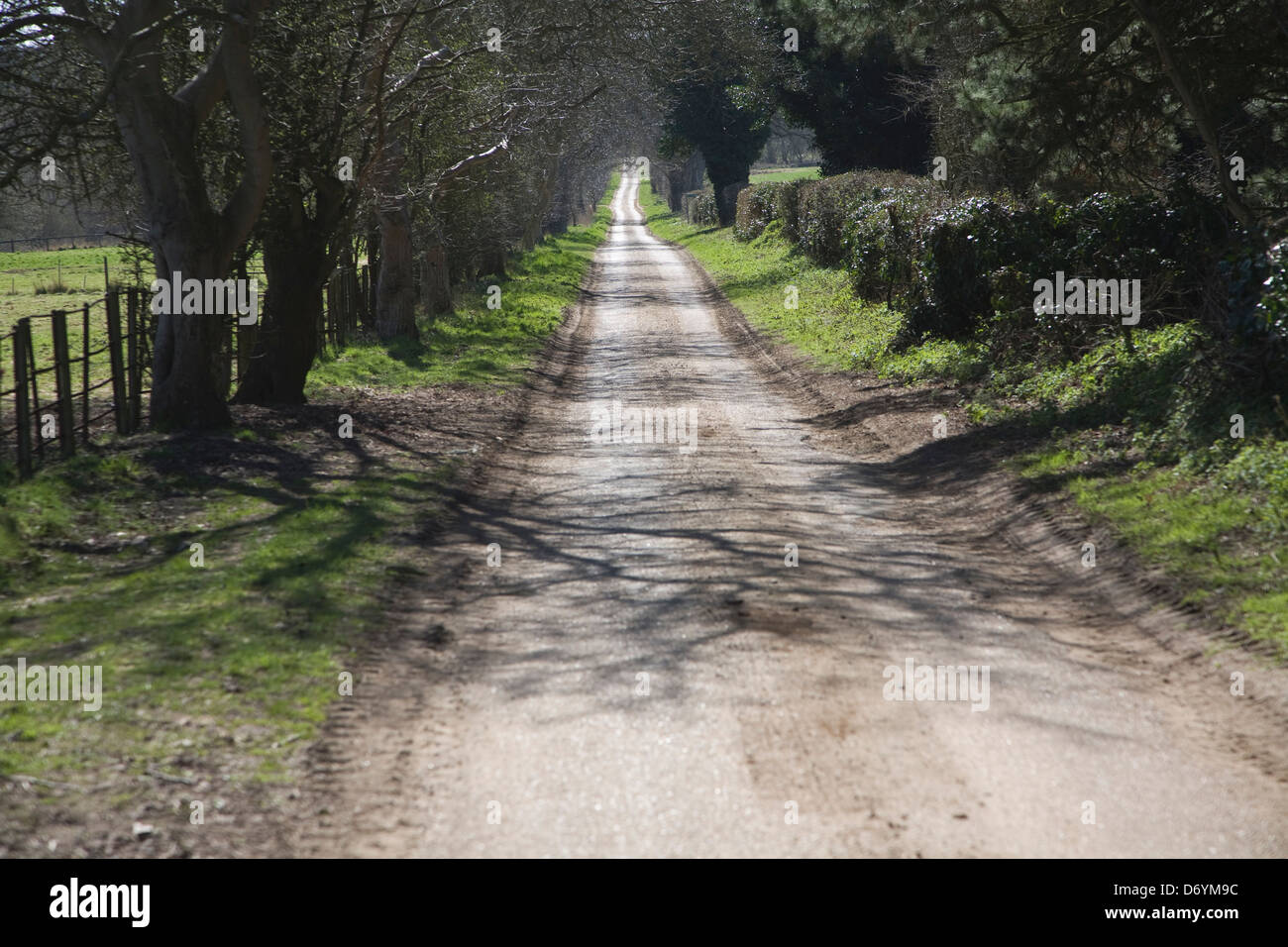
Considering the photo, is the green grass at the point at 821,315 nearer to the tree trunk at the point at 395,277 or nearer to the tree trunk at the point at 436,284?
the tree trunk at the point at 436,284

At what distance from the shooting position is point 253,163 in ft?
40.5

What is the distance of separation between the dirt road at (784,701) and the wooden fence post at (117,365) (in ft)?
13.7

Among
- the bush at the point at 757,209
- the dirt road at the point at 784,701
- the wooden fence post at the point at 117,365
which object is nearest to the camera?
the dirt road at the point at 784,701

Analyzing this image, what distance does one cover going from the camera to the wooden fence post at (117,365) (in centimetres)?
1220

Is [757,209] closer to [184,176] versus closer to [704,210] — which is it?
[704,210]

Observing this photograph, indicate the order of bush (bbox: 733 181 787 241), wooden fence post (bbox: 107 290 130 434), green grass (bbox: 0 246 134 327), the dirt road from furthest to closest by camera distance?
bush (bbox: 733 181 787 241), green grass (bbox: 0 246 134 327), wooden fence post (bbox: 107 290 130 434), the dirt road

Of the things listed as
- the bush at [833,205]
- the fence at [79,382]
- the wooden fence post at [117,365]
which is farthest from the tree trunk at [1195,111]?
the bush at [833,205]

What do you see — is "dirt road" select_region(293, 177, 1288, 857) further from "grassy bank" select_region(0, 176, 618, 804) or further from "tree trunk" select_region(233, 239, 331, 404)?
"tree trunk" select_region(233, 239, 331, 404)

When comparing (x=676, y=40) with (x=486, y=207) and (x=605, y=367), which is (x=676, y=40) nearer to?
(x=605, y=367)

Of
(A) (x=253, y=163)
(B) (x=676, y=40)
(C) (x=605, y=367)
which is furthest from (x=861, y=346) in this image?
(A) (x=253, y=163)

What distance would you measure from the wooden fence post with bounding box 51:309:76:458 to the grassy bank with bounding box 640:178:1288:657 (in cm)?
870

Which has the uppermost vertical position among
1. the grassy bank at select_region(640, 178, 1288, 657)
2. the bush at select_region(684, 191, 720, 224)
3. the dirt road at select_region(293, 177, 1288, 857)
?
the bush at select_region(684, 191, 720, 224)

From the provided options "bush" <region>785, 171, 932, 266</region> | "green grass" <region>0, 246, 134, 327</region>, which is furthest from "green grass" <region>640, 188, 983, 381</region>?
"green grass" <region>0, 246, 134, 327</region>

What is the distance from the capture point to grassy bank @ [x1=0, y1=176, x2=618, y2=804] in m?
5.54
